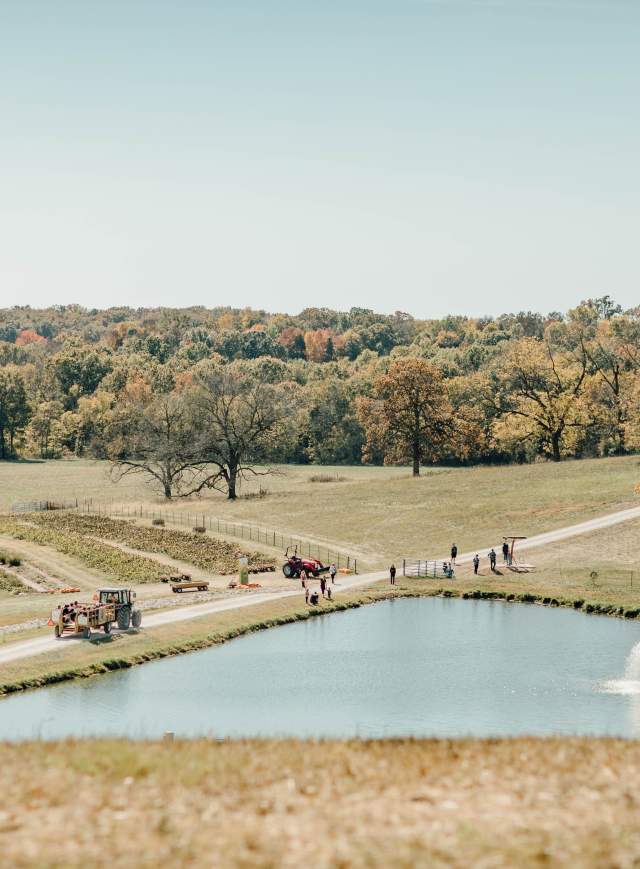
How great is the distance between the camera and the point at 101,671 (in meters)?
44.4

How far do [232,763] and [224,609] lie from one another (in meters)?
34.9

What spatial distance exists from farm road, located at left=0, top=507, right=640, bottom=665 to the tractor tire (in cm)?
121

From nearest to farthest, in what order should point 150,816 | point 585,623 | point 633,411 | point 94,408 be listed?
point 150,816 → point 585,623 → point 633,411 → point 94,408

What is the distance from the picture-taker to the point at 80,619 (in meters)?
49.0

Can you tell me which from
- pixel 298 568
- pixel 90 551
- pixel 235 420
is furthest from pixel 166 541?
pixel 235 420

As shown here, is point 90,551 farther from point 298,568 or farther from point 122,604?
point 122,604

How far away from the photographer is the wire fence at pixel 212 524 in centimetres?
7725

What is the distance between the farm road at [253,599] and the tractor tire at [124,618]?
1.21 metres

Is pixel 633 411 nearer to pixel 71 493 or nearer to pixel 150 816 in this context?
pixel 71 493

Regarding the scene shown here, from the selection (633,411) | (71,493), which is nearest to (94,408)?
(71,493)

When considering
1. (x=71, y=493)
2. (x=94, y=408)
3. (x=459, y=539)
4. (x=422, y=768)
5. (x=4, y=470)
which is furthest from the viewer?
(x=94, y=408)

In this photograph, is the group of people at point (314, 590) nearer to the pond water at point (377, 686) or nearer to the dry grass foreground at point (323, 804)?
the pond water at point (377, 686)

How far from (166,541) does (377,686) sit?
4023cm

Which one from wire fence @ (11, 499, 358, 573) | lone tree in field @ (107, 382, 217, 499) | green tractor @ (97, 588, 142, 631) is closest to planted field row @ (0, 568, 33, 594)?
green tractor @ (97, 588, 142, 631)
